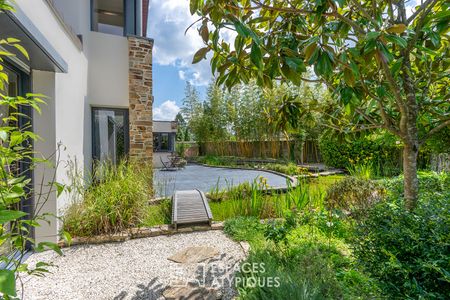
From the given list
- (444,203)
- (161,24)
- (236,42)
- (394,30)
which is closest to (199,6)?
(236,42)

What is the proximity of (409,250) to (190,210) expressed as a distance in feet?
11.7

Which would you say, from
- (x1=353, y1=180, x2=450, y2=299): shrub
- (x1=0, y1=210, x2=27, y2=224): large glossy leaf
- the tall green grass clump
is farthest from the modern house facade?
(x1=353, y1=180, x2=450, y2=299): shrub

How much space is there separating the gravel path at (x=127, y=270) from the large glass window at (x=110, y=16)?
5812mm

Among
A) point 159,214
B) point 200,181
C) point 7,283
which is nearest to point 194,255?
point 159,214

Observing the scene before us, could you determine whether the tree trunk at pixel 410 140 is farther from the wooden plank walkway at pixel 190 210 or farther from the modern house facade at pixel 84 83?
the modern house facade at pixel 84 83

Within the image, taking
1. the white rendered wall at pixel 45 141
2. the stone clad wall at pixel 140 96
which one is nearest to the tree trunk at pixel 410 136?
the white rendered wall at pixel 45 141

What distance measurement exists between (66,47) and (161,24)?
7378 mm

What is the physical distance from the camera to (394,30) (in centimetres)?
178

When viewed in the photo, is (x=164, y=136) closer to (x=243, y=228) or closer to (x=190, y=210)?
(x=190, y=210)

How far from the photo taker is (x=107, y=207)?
13.5 feet

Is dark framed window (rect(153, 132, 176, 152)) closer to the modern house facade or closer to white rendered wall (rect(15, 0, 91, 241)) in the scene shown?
the modern house facade

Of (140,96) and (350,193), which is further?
(140,96)

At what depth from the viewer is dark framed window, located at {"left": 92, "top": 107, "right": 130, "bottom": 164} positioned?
6148mm

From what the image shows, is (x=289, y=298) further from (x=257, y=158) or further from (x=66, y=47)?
(x=257, y=158)
